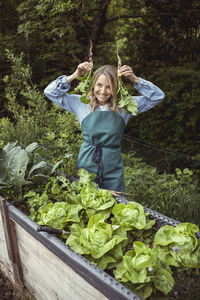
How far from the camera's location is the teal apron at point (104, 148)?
2195mm

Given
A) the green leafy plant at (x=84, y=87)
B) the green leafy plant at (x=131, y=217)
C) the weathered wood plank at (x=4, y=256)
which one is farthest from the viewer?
the green leafy plant at (x=84, y=87)

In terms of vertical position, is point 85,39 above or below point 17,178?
above

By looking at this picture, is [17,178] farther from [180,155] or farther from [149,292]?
[180,155]

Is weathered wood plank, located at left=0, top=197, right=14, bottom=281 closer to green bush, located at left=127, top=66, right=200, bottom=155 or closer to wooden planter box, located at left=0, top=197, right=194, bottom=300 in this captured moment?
wooden planter box, located at left=0, top=197, right=194, bottom=300

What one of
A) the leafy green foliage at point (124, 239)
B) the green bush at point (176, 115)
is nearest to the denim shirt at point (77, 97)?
the leafy green foliage at point (124, 239)

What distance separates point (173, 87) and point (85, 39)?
2.45 meters

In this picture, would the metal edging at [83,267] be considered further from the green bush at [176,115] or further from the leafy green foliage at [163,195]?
the green bush at [176,115]

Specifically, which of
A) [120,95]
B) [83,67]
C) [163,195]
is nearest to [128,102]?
[120,95]

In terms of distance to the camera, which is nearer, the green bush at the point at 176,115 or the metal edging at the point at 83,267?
the metal edging at the point at 83,267

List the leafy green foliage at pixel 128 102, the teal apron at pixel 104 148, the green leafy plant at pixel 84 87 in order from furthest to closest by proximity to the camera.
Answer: the teal apron at pixel 104 148 < the green leafy plant at pixel 84 87 < the leafy green foliage at pixel 128 102

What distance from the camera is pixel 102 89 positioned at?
2125mm

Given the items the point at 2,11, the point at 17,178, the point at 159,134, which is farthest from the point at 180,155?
the point at 2,11

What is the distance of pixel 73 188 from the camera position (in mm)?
1816

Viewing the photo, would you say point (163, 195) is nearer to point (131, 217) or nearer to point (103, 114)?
point (103, 114)
